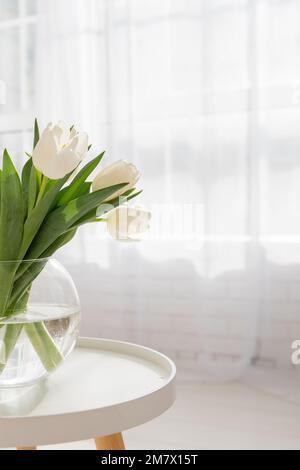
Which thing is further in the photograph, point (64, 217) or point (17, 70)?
point (17, 70)

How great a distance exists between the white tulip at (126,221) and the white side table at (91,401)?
0.24 m

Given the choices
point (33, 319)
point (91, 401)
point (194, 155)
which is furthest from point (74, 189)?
point (194, 155)

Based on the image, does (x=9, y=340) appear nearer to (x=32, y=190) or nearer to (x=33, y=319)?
(x=33, y=319)

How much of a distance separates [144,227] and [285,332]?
4.70 ft

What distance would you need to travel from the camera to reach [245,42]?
216cm

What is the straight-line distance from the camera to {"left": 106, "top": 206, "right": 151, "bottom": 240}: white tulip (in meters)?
0.87

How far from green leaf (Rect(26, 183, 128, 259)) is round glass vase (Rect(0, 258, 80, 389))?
0.03 metres

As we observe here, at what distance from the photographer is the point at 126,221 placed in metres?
0.87

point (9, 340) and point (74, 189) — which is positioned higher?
point (74, 189)

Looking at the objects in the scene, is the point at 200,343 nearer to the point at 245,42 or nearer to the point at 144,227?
the point at 245,42

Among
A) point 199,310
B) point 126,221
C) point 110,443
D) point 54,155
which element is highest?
point 54,155

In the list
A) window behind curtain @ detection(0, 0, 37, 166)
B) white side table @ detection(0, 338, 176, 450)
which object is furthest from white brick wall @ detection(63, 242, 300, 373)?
white side table @ detection(0, 338, 176, 450)

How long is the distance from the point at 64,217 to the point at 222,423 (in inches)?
47.5

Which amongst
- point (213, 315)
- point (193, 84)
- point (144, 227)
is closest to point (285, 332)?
point (213, 315)
